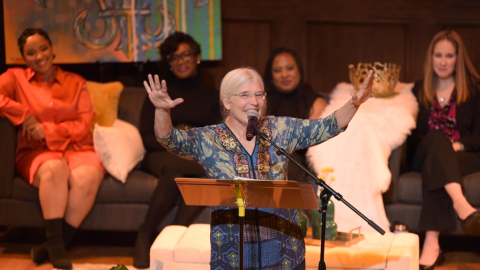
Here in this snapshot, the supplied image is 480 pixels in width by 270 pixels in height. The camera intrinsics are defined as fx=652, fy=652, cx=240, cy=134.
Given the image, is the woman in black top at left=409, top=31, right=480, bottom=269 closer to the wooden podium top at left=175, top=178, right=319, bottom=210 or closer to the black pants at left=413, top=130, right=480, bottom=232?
the black pants at left=413, top=130, right=480, bottom=232

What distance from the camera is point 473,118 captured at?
12.4 ft

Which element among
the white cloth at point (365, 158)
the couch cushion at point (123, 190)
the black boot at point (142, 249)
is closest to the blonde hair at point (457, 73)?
the white cloth at point (365, 158)

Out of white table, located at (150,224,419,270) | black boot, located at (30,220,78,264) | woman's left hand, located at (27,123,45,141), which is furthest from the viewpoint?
woman's left hand, located at (27,123,45,141)

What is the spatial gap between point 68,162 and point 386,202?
180cm

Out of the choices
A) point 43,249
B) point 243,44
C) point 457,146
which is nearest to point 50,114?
point 43,249

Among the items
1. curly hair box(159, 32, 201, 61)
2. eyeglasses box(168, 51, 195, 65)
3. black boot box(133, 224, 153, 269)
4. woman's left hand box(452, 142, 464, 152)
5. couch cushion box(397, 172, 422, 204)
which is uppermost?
curly hair box(159, 32, 201, 61)

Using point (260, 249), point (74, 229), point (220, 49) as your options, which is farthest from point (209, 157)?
point (220, 49)

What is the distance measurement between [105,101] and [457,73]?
212 cm

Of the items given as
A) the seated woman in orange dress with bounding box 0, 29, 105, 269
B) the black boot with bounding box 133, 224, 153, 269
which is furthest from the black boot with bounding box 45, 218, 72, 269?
the black boot with bounding box 133, 224, 153, 269

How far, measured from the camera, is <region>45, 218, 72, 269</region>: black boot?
342cm

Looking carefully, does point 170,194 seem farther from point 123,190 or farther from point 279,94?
point 279,94

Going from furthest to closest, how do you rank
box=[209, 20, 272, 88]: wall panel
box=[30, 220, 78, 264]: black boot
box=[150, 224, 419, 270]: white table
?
box=[209, 20, 272, 88]: wall panel, box=[30, 220, 78, 264]: black boot, box=[150, 224, 419, 270]: white table

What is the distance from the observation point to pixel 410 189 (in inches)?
141

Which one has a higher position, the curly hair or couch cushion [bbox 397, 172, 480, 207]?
the curly hair
